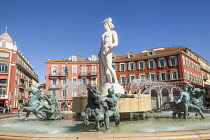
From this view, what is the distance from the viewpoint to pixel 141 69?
135ft

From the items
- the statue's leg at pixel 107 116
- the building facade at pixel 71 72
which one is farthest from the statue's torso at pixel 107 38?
the building facade at pixel 71 72

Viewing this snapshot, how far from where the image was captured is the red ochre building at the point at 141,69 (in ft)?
122

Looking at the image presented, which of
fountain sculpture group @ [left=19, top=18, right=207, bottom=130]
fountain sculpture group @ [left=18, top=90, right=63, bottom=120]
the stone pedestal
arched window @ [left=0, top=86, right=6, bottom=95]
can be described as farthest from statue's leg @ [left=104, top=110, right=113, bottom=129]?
arched window @ [left=0, top=86, right=6, bottom=95]

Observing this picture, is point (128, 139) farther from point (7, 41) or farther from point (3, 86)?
point (7, 41)

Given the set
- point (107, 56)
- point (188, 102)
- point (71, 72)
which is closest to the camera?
point (188, 102)

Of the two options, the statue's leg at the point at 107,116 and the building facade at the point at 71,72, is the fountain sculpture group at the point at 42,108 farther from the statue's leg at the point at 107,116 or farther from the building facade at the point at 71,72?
the building facade at the point at 71,72

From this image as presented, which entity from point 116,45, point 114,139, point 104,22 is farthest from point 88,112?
point 104,22

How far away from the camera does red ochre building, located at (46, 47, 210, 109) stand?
122 feet

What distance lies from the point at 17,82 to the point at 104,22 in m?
40.5

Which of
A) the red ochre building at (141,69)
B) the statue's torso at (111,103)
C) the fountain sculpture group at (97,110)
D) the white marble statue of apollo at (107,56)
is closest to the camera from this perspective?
the fountain sculpture group at (97,110)

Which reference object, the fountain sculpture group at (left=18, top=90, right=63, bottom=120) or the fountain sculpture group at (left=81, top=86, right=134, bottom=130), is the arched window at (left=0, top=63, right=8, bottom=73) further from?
the fountain sculpture group at (left=81, top=86, right=134, bottom=130)

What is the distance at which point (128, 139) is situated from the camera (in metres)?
3.31

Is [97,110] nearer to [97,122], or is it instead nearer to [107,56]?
[97,122]

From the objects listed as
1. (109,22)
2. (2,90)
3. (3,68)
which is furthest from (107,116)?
(3,68)
